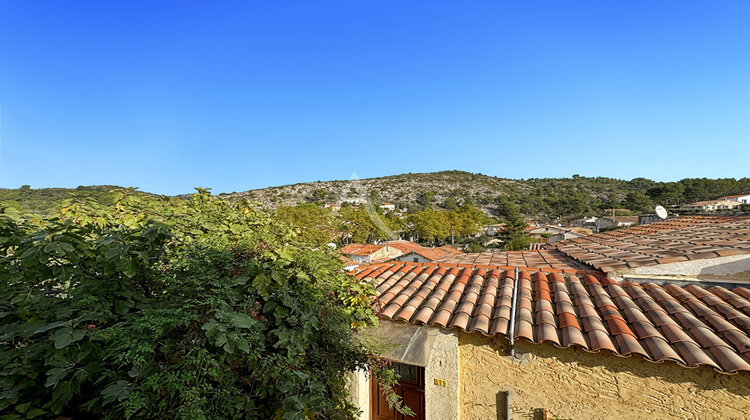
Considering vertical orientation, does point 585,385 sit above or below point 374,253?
above

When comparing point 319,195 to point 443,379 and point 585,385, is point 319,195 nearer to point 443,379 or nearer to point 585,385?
point 443,379

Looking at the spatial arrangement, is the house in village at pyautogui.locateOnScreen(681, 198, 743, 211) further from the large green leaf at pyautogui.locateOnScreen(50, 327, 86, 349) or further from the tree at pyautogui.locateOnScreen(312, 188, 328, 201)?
the tree at pyautogui.locateOnScreen(312, 188, 328, 201)

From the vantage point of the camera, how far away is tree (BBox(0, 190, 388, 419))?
2.40 meters

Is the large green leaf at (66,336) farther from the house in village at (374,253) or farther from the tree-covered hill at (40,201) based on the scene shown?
the house in village at (374,253)

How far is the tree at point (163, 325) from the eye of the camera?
2.40 m

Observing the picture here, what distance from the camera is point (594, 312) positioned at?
13.0 feet

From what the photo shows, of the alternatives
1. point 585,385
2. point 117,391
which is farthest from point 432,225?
point 117,391

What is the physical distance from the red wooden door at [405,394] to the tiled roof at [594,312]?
104cm

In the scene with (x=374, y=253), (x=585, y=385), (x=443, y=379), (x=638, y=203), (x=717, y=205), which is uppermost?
(x=638, y=203)

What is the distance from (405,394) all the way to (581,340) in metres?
2.56

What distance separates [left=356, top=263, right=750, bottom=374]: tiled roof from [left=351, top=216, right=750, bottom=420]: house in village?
0.02 metres

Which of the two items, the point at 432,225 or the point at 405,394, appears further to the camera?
the point at 432,225

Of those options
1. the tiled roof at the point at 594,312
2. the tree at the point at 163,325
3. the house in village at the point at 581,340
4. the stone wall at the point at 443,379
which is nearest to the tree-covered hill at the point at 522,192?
the tiled roof at the point at 594,312

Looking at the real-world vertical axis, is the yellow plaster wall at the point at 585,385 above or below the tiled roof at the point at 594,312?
below
